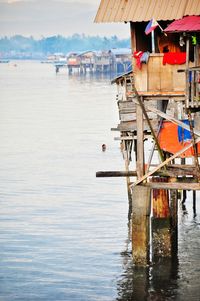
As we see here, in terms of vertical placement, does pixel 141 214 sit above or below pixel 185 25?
below

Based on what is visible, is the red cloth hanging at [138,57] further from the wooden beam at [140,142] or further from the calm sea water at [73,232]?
the calm sea water at [73,232]

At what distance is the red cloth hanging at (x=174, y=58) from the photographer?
27328mm

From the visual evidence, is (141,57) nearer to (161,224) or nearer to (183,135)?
(183,135)

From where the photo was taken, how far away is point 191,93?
1035 inches

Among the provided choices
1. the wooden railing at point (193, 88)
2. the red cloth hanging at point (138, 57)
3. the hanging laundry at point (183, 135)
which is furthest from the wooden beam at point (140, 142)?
the hanging laundry at point (183, 135)

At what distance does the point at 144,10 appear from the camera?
27.7m

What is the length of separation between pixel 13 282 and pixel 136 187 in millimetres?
4692

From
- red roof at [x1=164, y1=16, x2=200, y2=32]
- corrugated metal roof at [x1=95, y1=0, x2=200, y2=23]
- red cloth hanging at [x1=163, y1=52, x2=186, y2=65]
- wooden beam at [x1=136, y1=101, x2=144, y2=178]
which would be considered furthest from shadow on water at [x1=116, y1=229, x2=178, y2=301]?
corrugated metal roof at [x1=95, y1=0, x2=200, y2=23]

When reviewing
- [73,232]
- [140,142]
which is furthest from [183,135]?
[73,232]

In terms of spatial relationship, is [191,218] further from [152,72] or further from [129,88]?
[152,72]

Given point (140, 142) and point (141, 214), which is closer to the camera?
point (141, 214)

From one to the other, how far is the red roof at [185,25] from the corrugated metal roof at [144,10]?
1.23 ft

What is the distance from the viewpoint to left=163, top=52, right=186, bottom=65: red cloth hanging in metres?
27.3

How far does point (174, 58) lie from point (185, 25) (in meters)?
1.51
